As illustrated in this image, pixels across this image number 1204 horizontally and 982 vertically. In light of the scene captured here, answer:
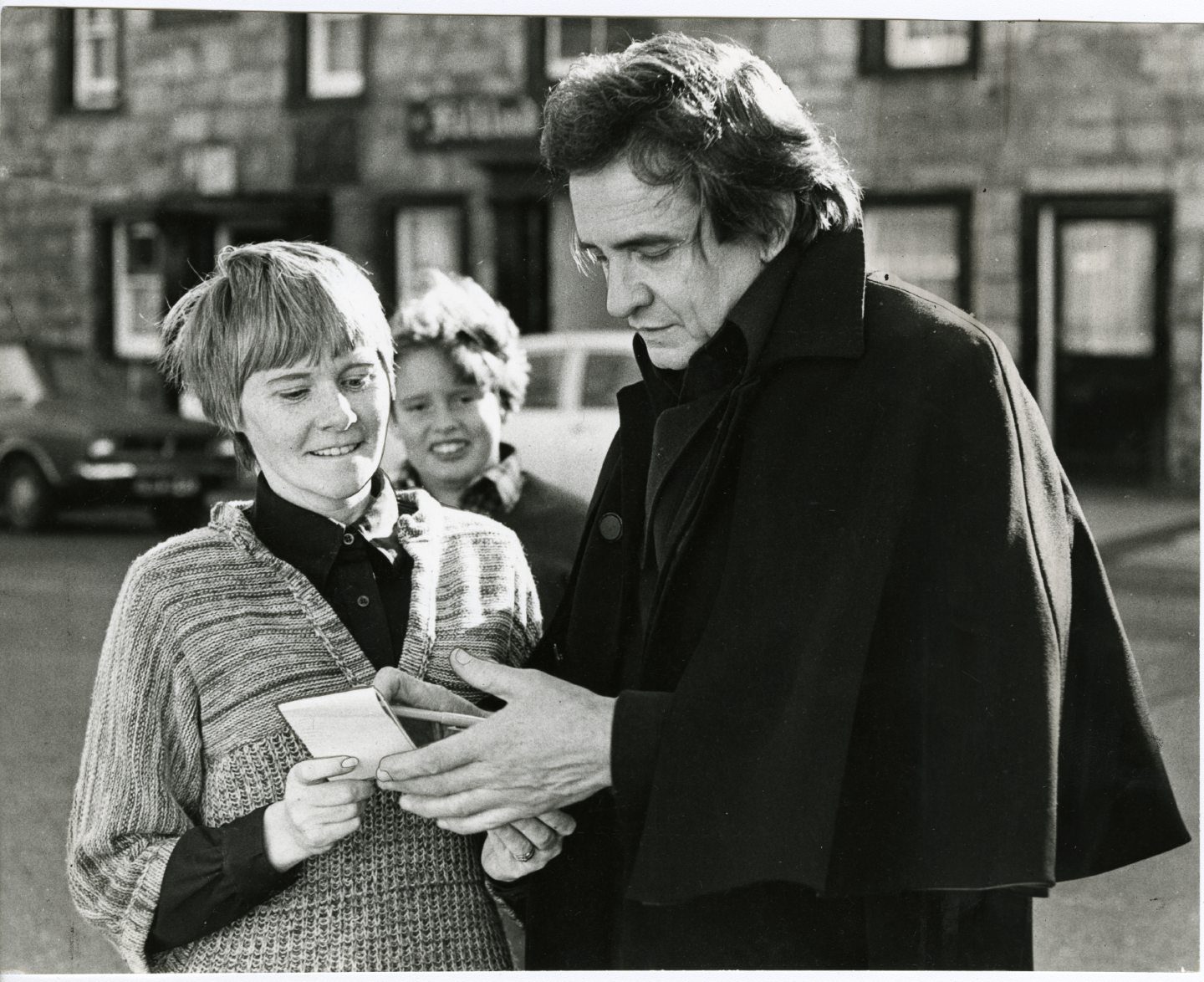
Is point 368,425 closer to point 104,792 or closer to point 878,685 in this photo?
point 104,792

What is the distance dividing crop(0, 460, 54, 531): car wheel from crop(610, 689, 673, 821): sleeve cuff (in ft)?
6.66

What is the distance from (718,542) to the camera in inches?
78.0

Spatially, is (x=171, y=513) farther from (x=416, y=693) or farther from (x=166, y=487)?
(x=416, y=693)

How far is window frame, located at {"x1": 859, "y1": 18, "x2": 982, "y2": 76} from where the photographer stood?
362 cm

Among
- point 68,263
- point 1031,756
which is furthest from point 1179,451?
point 68,263

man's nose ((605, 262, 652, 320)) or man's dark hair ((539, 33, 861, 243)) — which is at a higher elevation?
man's dark hair ((539, 33, 861, 243))

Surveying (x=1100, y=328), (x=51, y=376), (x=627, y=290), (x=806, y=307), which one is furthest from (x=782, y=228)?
(x=1100, y=328)

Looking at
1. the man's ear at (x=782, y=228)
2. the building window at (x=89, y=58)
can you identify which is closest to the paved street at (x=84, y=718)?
the building window at (x=89, y=58)

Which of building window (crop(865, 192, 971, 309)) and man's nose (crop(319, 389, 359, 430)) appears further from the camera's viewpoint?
building window (crop(865, 192, 971, 309))

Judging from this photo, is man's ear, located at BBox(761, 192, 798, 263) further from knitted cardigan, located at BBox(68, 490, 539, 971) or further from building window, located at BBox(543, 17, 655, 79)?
knitted cardigan, located at BBox(68, 490, 539, 971)

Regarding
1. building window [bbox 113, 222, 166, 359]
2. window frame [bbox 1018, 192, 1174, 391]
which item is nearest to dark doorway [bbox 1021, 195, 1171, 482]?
window frame [bbox 1018, 192, 1174, 391]

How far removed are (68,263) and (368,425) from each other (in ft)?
7.97

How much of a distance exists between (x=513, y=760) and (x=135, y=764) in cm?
A: 55

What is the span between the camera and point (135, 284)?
479 cm
